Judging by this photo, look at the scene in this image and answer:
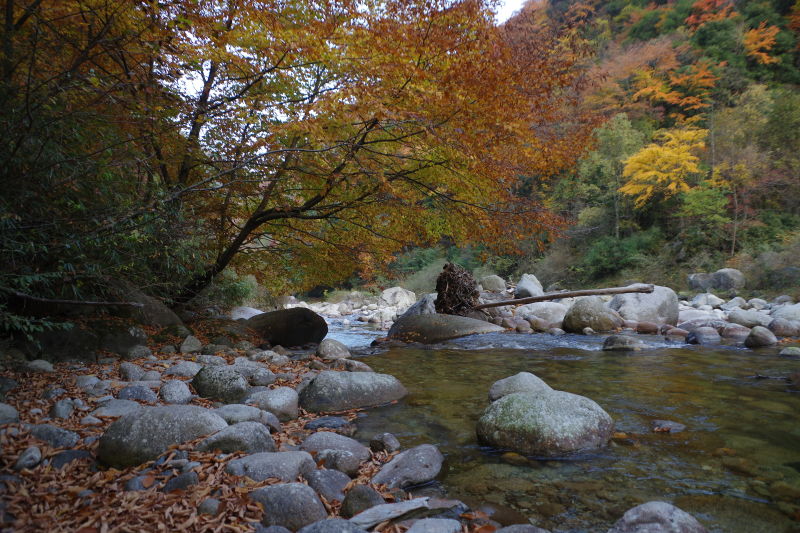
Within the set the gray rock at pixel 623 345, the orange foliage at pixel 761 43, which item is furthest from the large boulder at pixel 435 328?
the orange foliage at pixel 761 43

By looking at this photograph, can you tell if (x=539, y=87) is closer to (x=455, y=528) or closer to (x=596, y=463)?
(x=596, y=463)

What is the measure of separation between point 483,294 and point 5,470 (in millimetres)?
17281

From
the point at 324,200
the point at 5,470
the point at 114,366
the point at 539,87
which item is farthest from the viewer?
the point at 324,200

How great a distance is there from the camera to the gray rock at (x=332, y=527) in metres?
1.90

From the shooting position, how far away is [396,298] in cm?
2036

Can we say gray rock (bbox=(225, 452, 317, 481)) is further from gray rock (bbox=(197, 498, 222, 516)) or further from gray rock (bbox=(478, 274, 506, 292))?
gray rock (bbox=(478, 274, 506, 292))

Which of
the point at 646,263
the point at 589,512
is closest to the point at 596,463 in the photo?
the point at 589,512

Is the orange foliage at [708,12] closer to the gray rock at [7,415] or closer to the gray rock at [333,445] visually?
the gray rock at [333,445]

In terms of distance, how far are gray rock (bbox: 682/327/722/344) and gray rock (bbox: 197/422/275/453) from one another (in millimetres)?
8008

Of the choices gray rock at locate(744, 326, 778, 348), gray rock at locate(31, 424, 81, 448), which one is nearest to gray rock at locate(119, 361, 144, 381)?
gray rock at locate(31, 424, 81, 448)

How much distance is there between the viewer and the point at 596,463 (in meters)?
2.88

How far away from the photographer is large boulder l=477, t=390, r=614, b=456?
3059 millimetres

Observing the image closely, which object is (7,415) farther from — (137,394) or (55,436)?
(137,394)

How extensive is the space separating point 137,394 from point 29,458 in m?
1.39
